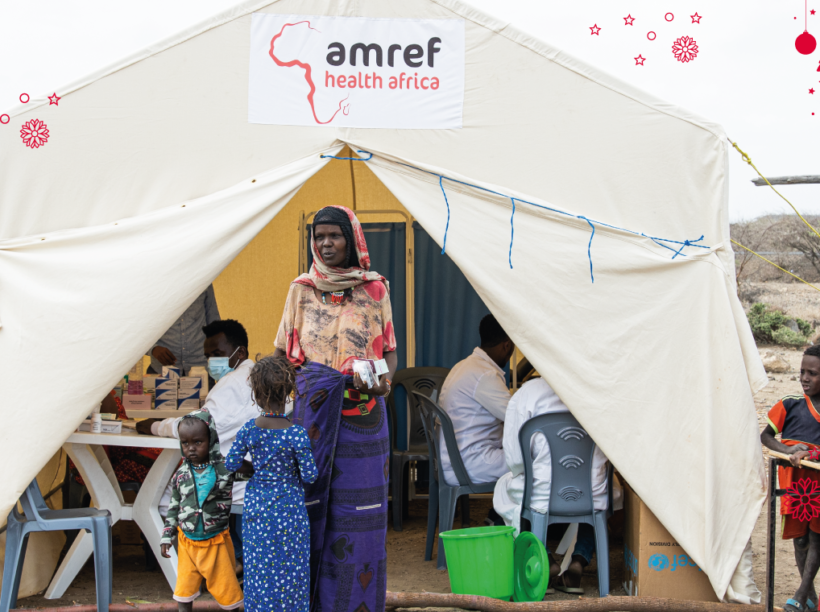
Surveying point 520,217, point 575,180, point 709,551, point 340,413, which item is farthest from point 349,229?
point 709,551

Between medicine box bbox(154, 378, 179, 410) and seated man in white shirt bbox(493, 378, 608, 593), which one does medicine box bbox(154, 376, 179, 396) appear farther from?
seated man in white shirt bbox(493, 378, 608, 593)

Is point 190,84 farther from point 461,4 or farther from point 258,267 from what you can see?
point 258,267

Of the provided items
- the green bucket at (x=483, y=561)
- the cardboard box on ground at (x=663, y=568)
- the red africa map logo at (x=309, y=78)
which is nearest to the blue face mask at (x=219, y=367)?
the red africa map logo at (x=309, y=78)

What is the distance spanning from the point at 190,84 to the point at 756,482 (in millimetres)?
3524

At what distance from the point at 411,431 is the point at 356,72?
273cm

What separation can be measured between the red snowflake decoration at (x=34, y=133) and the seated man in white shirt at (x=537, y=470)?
9.15 feet

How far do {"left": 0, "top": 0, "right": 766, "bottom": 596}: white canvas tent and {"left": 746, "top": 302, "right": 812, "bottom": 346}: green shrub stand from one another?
11.6 metres

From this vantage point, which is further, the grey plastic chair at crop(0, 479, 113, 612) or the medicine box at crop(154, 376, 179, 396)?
the medicine box at crop(154, 376, 179, 396)

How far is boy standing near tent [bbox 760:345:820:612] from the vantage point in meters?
3.72

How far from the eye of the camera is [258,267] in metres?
7.34

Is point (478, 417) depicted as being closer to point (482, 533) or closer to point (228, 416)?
point (482, 533)

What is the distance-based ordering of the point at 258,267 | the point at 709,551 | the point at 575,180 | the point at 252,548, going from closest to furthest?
the point at 252,548
the point at 709,551
the point at 575,180
the point at 258,267

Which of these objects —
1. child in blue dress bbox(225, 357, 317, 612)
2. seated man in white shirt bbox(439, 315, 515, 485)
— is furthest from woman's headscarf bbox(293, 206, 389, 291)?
seated man in white shirt bbox(439, 315, 515, 485)

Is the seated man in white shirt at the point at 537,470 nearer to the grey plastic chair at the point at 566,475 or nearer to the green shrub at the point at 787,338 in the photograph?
the grey plastic chair at the point at 566,475
